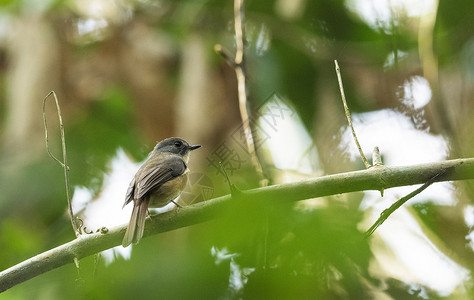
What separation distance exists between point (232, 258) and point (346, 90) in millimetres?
3214

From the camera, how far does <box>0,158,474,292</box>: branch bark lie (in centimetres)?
262

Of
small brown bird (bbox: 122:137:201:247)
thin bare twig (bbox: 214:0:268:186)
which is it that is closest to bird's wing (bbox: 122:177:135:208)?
small brown bird (bbox: 122:137:201:247)

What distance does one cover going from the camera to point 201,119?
14.8ft

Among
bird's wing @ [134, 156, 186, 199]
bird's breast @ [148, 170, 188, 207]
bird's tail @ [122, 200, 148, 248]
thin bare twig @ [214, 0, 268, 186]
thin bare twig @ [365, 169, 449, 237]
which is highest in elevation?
thin bare twig @ [214, 0, 268, 186]

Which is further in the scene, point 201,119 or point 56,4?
point 56,4

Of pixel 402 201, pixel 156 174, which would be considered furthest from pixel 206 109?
pixel 402 201

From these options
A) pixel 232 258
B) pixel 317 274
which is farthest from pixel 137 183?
pixel 317 274

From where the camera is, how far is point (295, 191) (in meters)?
2.74

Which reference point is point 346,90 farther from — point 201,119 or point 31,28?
point 31,28

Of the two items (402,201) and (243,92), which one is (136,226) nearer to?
(243,92)

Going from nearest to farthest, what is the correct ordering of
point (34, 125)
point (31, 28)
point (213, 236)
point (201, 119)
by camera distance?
point (213, 236) → point (201, 119) → point (34, 125) → point (31, 28)

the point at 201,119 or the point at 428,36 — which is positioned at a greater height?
the point at 428,36

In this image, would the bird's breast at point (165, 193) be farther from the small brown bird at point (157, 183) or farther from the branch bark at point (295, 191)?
the branch bark at point (295, 191)

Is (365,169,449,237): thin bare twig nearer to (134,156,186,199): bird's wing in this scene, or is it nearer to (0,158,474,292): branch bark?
(0,158,474,292): branch bark
